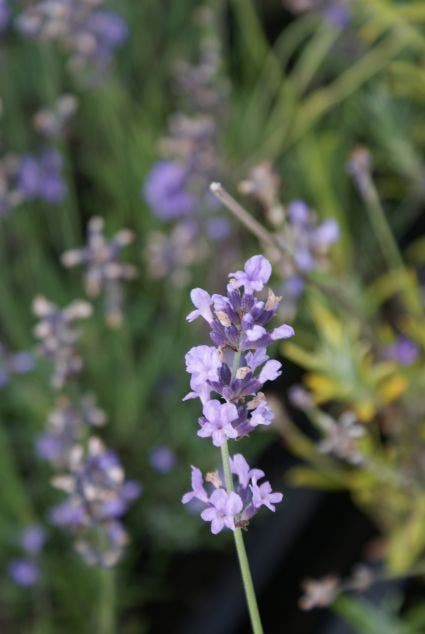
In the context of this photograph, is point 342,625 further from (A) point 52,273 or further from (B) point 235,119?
(B) point 235,119

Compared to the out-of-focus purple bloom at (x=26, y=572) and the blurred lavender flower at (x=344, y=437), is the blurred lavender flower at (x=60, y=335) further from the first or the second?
the out-of-focus purple bloom at (x=26, y=572)

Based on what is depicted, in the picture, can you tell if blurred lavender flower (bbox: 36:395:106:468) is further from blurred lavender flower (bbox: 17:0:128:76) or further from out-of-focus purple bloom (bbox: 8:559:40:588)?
blurred lavender flower (bbox: 17:0:128:76)

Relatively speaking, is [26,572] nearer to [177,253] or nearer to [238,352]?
[177,253]

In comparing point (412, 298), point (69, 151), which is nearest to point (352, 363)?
point (412, 298)

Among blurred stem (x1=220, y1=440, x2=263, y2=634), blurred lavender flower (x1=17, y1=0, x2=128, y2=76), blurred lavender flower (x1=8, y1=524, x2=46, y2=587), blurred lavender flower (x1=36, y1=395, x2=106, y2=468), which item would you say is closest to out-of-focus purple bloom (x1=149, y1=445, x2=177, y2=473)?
blurred lavender flower (x1=8, y1=524, x2=46, y2=587)

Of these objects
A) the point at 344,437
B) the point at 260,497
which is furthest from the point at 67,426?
the point at 260,497

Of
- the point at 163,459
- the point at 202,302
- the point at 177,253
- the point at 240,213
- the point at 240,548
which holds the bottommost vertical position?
the point at 240,548
